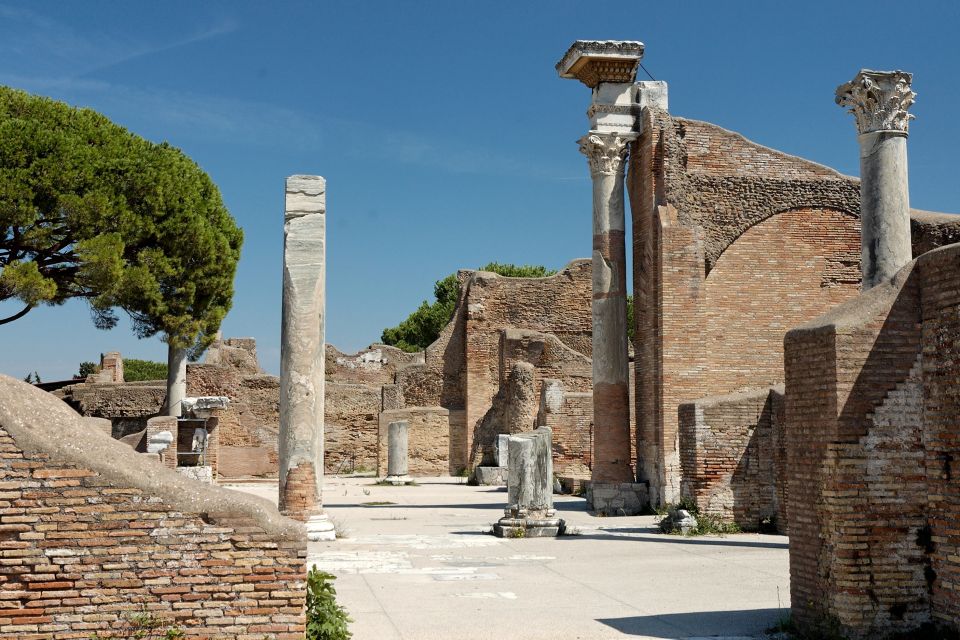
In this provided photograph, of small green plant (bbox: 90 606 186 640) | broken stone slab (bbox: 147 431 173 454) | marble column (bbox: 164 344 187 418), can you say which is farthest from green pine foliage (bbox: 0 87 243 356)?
small green plant (bbox: 90 606 186 640)

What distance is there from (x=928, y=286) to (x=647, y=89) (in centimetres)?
1206

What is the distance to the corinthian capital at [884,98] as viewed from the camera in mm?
11086

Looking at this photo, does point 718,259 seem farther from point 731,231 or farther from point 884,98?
point 884,98

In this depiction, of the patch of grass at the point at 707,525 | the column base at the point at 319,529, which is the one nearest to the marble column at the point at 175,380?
the column base at the point at 319,529

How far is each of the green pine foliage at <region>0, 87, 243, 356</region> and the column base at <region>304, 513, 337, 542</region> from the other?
43.5 ft

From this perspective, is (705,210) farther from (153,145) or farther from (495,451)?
(153,145)

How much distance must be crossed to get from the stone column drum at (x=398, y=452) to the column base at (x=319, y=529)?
44.2 ft

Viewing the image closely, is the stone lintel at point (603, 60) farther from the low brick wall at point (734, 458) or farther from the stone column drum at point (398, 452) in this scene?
the stone column drum at point (398, 452)

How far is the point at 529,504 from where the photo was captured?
1338 centimetres

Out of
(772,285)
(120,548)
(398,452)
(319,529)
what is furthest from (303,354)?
(398,452)

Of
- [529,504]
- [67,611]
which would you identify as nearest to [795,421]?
[67,611]

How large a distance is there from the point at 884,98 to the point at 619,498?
8.17 metres

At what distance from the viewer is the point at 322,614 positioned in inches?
234

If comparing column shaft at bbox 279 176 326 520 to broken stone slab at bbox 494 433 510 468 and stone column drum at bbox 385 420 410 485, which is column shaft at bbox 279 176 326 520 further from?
broken stone slab at bbox 494 433 510 468
